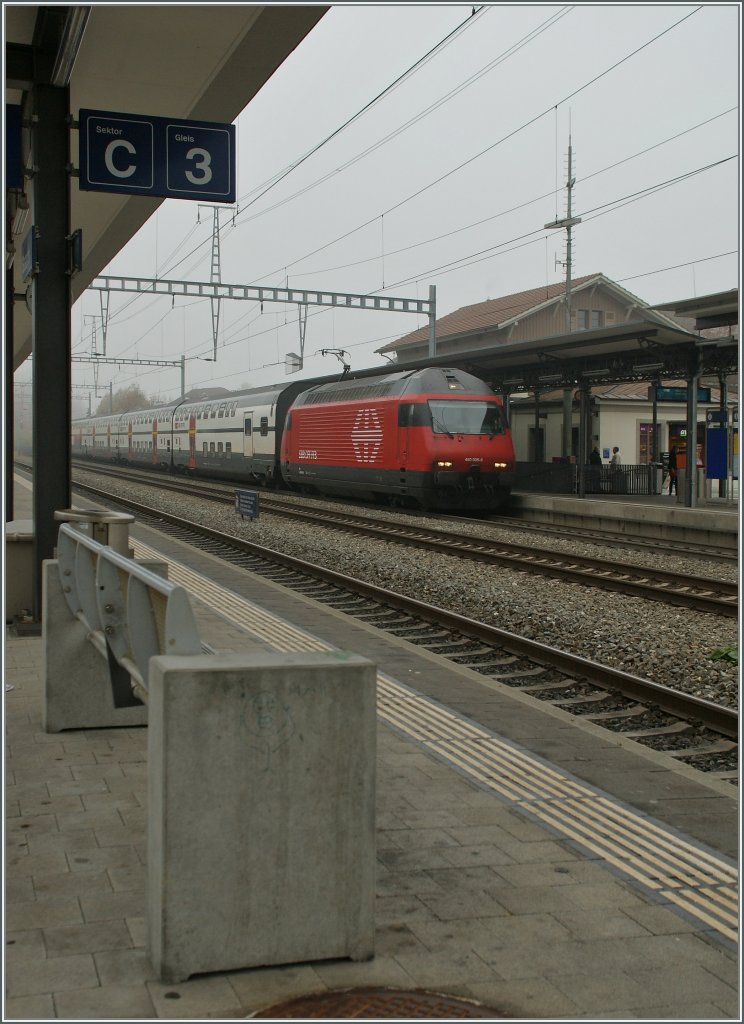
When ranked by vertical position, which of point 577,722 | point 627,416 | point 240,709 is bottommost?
point 577,722

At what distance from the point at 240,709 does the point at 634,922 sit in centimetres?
152

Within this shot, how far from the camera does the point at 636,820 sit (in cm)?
457

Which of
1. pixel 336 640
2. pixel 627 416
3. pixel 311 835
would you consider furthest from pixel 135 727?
pixel 627 416

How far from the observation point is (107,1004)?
285 centimetres

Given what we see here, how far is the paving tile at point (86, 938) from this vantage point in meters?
3.16

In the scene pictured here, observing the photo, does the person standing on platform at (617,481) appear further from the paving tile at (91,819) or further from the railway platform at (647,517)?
the paving tile at (91,819)

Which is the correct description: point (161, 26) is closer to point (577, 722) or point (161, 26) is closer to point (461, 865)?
point (577, 722)

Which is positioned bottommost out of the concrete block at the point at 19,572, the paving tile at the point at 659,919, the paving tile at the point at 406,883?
the paving tile at the point at 659,919

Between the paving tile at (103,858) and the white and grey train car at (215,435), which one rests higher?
the white and grey train car at (215,435)

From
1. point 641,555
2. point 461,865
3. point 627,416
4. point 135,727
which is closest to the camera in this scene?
point 461,865

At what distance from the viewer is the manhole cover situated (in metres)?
2.83

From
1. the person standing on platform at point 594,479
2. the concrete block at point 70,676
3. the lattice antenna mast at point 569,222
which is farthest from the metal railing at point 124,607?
the lattice antenna mast at point 569,222

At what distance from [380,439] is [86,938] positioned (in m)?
20.2

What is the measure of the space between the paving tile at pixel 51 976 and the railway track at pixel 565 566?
8652 mm
